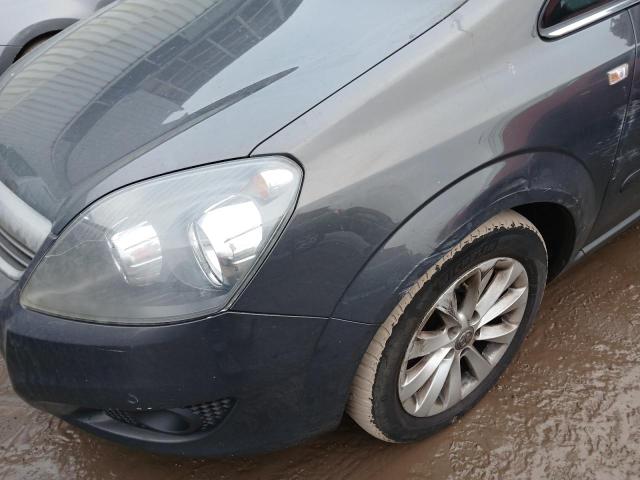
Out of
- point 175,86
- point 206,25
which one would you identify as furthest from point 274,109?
point 206,25

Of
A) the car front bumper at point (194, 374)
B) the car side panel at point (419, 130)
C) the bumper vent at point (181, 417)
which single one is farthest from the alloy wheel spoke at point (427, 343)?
the bumper vent at point (181, 417)

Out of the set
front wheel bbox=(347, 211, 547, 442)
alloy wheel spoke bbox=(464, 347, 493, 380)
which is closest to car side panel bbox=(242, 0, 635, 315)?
front wheel bbox=(347, 211, 547, 442)

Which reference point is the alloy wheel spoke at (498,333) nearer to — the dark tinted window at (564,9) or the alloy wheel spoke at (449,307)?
the alloy wheel spoke at (449,307)

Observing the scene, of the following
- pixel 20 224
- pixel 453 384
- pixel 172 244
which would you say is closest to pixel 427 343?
pixel 453 384

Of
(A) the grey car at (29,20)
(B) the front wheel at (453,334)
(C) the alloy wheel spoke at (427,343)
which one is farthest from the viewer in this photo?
(A) the grey car at (29,20)

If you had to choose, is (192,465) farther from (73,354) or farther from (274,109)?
(274,109)

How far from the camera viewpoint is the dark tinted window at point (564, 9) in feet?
5.76

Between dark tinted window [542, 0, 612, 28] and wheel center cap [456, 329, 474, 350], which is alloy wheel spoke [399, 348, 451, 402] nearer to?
wheel center cap [456, 329, 474, 350]

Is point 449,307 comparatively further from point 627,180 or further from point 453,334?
point 627,180

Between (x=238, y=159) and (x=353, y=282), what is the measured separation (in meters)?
0.39

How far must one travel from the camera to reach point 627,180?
2.08m

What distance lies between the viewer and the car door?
1.90 m

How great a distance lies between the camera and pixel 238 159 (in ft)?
4.92

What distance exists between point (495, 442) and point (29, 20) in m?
3.40
